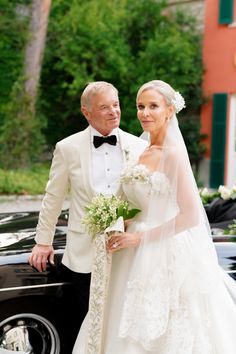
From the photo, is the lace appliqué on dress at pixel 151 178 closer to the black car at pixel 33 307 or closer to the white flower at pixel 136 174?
the white flower at pixel 136 174

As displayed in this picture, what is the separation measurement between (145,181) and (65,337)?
1052 millimetres

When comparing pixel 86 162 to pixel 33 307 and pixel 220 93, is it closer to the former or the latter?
pixel 33 307

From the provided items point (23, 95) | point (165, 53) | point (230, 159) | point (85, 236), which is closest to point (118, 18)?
point (165, 53)

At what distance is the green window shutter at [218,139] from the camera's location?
14062 millimetres

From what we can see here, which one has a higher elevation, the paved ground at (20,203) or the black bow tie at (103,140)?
the black bow tie at (103,140)

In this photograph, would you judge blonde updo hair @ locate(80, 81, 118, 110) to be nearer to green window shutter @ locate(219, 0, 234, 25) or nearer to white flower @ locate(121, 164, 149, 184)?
white flower @ locate(121, 164, 149, 184)

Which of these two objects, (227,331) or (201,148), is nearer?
(227,331)

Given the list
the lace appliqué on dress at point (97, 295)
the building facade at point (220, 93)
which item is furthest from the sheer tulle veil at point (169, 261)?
the building facade at point (220, 93)

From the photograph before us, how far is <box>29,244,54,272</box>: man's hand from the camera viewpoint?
3.43 m

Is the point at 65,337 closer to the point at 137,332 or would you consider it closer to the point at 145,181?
the point at 137,332

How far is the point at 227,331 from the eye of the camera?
10.8 ft

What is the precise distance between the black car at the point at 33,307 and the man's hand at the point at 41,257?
0.04 m

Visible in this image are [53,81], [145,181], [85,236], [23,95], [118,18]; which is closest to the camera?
[145,181]

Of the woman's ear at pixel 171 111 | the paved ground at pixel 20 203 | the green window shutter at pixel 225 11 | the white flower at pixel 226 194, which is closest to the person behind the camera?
the woman's ear at pixel 171 111
